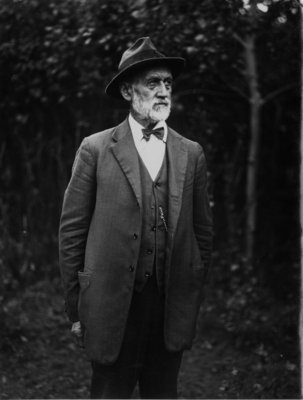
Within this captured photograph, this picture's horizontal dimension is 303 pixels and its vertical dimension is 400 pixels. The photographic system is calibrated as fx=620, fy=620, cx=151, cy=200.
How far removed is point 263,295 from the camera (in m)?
5.91

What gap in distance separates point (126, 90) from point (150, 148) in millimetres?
347

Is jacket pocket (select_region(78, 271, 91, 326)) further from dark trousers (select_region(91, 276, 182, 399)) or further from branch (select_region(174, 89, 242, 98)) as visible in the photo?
branch (select_region(174, 89, 242, 98))

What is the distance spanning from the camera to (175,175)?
10.5 feet

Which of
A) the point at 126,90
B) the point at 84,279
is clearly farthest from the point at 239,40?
the point at 84,279

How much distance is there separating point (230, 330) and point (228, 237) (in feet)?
4.79

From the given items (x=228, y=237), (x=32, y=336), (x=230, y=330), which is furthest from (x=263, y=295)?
(x=32, y=336)

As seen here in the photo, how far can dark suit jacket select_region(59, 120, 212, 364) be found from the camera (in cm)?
314

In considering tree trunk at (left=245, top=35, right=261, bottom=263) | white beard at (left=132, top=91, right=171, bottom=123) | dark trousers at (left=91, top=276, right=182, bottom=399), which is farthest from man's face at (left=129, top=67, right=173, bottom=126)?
tree trunk at (left=245, top=35, right=261, bottom=263)

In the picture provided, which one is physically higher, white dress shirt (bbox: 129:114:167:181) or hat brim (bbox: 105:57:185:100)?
hat brim (bbox: 105:57:185:100)

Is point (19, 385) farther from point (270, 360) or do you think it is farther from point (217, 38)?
point (217, 38)

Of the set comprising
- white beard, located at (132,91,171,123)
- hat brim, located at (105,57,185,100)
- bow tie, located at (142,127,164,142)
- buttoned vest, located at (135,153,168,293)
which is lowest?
buttoned vest, located at (135,153,168,293)

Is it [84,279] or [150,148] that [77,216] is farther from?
[150,148]

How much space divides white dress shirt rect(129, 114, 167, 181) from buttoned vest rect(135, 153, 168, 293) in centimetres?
5

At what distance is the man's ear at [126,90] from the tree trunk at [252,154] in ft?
10.9
